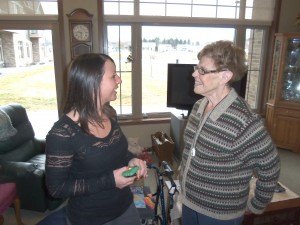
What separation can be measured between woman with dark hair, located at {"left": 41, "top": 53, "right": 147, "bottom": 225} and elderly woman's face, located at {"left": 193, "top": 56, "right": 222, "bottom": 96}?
43 cm

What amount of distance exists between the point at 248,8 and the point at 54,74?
3.05 m

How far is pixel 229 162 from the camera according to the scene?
4.04 ft

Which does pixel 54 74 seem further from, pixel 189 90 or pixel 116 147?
pixel 116 147

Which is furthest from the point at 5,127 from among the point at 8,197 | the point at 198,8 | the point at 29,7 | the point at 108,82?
the point at 198,8

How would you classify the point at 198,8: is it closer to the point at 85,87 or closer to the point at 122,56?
the point at 122,56

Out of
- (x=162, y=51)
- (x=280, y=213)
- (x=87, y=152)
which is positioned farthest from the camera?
(x=162, y=51)

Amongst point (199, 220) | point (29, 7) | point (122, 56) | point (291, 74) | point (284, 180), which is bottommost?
point (284, 180)

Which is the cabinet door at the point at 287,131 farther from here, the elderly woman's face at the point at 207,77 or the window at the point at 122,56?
the elderly woman's face at the point at 207,77

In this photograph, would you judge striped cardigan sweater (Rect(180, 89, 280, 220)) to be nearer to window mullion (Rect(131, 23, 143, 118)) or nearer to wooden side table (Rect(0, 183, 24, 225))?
wooden side table (Rect(0, 183, 24, 225))

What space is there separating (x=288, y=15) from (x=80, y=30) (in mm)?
3205

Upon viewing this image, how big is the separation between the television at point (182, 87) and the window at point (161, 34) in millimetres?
381

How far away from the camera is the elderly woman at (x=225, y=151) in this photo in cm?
120

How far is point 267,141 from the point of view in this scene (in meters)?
1.19

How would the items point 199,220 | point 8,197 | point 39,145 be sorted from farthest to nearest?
point 39,145 → point 8,197 → point 199,220
